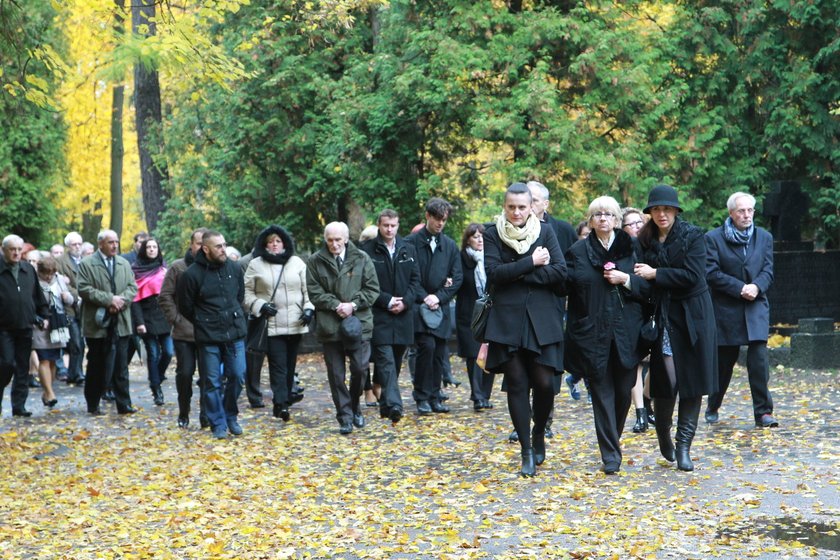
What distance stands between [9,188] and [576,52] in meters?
15.5

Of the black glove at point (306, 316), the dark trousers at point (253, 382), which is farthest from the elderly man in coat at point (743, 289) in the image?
the dark trousers at point (253, 382)

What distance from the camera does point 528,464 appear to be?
32.2ft

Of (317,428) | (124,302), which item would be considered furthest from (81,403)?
(317,428)

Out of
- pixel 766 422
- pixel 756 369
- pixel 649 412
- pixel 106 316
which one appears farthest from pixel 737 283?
pixel 106 316

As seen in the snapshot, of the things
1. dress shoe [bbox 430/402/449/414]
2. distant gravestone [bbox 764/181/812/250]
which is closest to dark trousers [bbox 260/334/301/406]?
dress shoe [bbox 430/402/449/414]

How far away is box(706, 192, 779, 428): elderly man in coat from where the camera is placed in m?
11.8

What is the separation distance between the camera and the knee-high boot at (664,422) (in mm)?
9820

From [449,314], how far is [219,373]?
97.9 inches

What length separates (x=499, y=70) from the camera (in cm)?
2233

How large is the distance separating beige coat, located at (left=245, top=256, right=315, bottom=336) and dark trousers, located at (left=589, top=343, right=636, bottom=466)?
475cm

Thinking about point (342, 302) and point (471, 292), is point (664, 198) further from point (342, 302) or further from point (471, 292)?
point (471, 292)

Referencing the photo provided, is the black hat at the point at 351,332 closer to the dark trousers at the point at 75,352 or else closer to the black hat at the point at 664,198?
the black hat at the point at 664,198

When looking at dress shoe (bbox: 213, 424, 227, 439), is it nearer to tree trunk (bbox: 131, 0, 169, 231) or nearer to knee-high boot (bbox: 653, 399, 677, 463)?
knee-high boot (bbox: 653, 399, 677, 463)

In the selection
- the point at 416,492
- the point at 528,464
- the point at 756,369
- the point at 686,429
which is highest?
the point at 756,369
